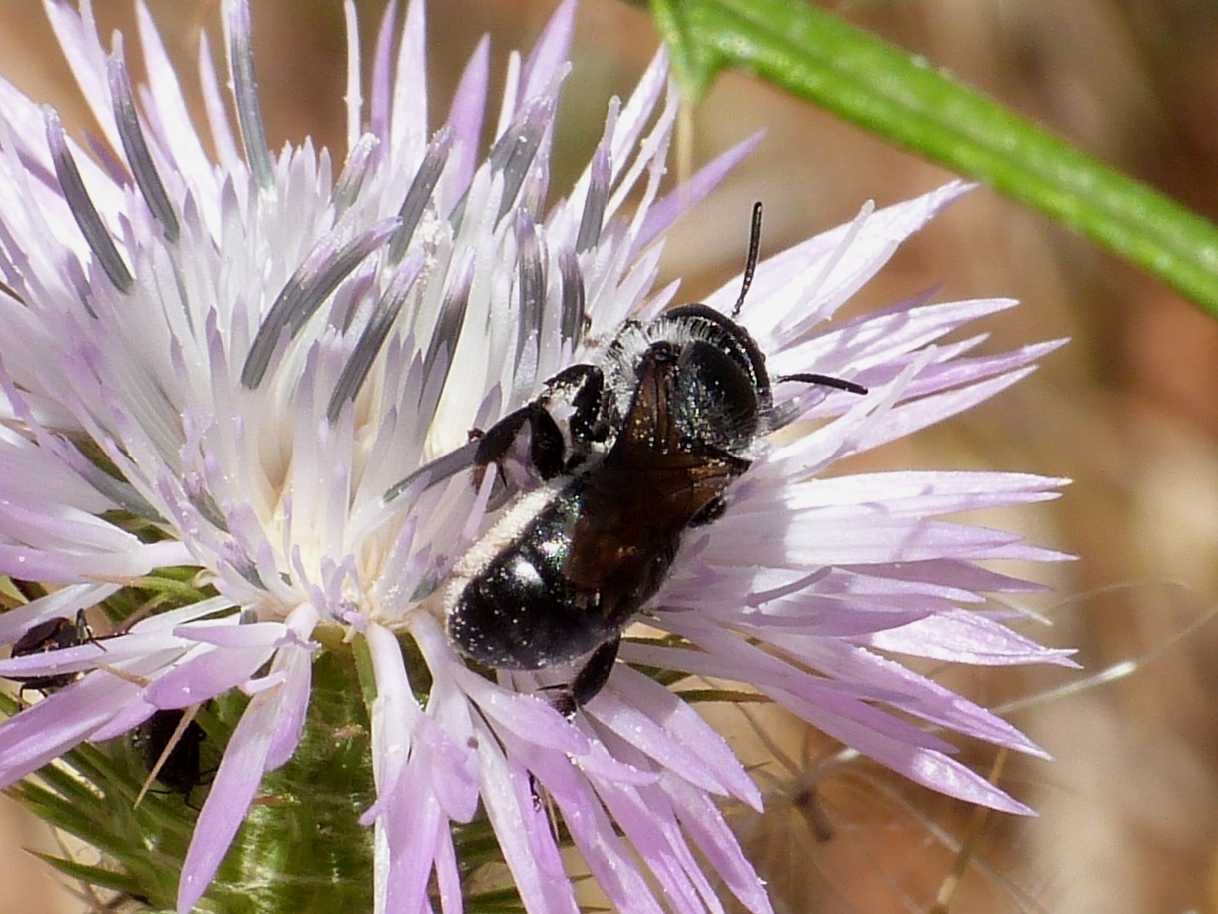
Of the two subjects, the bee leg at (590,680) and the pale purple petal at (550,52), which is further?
the pale purple petal at (550,52)

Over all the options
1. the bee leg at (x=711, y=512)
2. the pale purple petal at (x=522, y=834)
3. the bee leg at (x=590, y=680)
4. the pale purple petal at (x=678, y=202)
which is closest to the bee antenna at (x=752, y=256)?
the pale purple petal at (x=678, y=202)

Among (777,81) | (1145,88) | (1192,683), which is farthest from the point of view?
(1145,88)

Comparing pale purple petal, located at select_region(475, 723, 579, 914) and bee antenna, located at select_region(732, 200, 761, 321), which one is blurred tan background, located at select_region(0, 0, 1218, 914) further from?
pale purple petal, located at select_region(475, 723, 579, 914)

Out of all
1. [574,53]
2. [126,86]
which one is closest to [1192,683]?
[574,53]

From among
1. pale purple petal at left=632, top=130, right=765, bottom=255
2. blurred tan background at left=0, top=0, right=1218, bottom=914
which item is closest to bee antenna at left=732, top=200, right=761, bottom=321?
pale purple petal at left=632, top=130, right=765, bottom=255

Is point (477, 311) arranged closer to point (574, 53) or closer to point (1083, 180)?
point (1083, 180)

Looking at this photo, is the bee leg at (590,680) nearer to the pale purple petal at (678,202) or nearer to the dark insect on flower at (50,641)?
the dark insect on flower at (50,641)

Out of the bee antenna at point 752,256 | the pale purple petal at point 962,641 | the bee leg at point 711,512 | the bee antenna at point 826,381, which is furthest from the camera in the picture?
the bee antenna at point 752,256

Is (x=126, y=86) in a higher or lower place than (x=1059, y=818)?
higher
